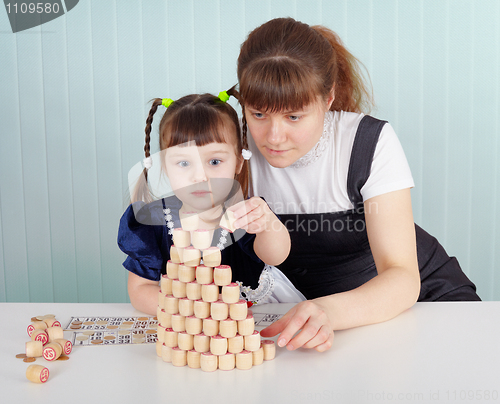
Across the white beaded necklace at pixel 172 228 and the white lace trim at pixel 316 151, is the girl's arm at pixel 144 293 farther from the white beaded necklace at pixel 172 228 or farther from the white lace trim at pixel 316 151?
the white lace trim at pixel 316 151

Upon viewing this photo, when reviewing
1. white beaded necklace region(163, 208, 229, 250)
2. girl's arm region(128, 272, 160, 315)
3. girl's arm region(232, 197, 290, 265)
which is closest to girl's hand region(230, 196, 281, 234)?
girl's arm region(232, 197, 290, 265)

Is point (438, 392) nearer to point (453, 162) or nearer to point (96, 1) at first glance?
point (453, 162)

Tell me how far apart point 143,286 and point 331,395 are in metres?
0.58

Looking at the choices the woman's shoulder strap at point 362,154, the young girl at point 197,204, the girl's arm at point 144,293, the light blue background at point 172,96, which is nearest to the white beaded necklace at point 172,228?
the young girl at point 197,204

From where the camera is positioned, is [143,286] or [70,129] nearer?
[143,286]

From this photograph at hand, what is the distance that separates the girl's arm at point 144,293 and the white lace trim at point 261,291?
0.25 m

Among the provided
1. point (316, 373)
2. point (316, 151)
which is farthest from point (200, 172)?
point (316, 373)

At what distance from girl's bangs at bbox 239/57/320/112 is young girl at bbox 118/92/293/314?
13cm

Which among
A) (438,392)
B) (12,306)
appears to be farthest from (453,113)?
(12,306)

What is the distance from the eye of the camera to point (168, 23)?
8.33 feet

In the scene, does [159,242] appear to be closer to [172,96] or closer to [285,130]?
[285,130]

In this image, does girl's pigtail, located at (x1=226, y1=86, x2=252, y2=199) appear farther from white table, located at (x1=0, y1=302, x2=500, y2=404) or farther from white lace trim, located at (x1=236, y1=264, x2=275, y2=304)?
white table, located at (x1=0, y1=302, x2=500, y2=404)

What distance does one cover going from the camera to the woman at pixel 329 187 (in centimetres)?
106

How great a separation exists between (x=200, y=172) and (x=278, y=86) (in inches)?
10.3
